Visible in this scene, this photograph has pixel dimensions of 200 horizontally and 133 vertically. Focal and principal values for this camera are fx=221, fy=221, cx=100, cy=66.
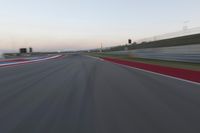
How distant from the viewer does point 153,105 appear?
4.98 meters

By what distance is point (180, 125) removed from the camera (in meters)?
3.62

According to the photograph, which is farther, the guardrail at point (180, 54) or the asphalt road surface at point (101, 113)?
the guardrail at point (180, 54)

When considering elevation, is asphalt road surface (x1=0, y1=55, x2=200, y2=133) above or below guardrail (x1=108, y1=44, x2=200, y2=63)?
below

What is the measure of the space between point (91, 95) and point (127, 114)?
2072mm

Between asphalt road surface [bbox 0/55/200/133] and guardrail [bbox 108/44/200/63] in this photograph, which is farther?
guardrail [bbox 108/44/200/63]

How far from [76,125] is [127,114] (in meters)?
1.12

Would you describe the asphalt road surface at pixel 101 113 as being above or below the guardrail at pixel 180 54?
below

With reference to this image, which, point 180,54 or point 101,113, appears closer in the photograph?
point 101,113

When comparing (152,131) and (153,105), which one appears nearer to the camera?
(152,131)

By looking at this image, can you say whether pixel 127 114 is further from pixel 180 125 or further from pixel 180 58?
pixel 180 58

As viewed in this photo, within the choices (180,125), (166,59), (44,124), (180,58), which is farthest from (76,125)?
(166,59)

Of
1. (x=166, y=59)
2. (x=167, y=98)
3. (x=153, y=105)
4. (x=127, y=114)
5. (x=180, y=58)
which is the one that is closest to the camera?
(x=127, y=114)

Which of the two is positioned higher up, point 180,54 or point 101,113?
point 180,54

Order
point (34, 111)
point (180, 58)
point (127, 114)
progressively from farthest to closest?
point (180, 58) < point (34, 111) < point (127, 114)
